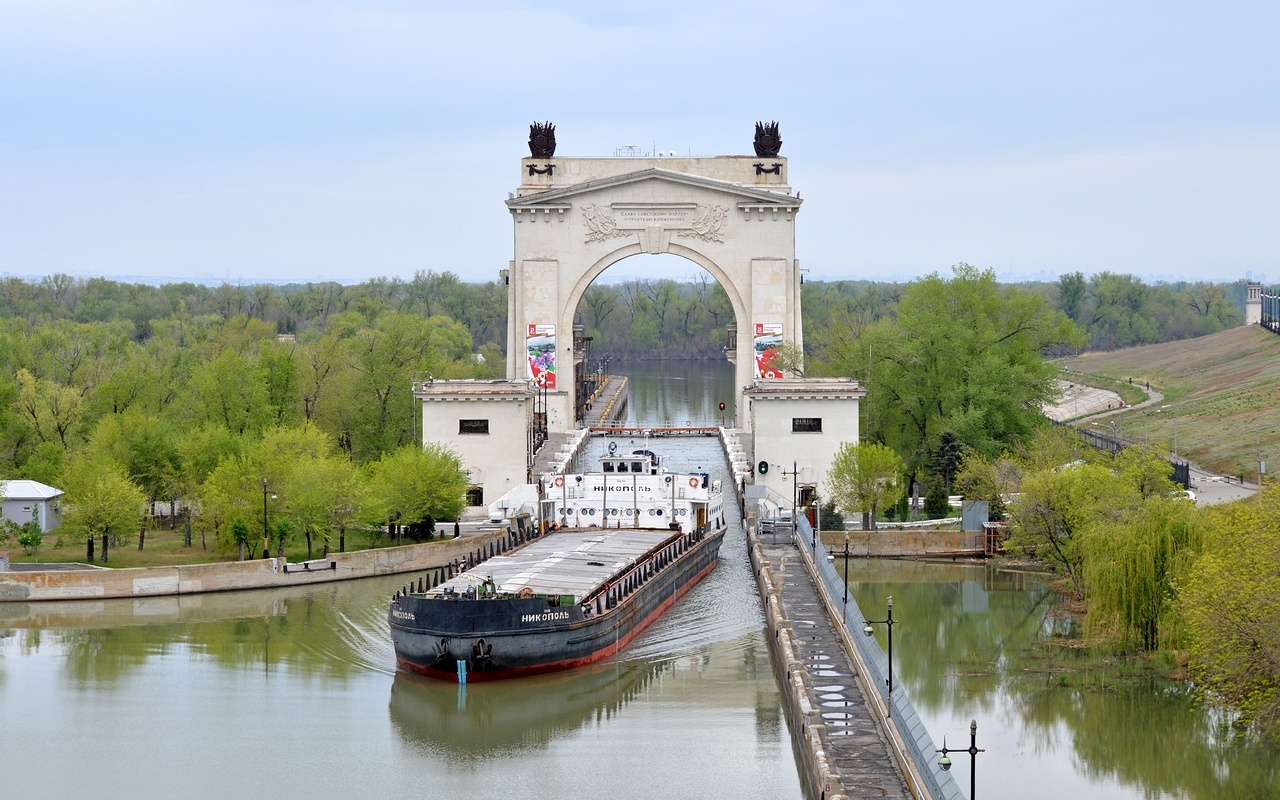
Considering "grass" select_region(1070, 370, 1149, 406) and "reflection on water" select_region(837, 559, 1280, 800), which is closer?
"reflection on water" select_region(837, 559, 1280, 800)

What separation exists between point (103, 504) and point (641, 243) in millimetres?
35170

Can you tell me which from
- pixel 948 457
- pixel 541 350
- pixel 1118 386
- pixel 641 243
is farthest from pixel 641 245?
pixel 1118 386

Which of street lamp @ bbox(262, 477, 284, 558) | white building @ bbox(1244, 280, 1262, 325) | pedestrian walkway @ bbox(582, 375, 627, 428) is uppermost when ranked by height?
white building @ bbox(1244, 280, 1262, 325)

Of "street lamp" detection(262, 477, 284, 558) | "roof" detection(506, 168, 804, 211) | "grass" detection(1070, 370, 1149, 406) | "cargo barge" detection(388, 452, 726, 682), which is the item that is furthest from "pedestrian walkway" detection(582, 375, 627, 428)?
"street lamp" detection(262, 477, 284, 558)

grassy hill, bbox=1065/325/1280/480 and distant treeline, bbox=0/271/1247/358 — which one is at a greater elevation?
distant treeline, bbox=0/271/1247/358

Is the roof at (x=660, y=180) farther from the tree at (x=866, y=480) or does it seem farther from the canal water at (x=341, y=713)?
the canal water at (x=341, y=713)

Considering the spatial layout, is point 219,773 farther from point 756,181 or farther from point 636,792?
Answer: point 756,181

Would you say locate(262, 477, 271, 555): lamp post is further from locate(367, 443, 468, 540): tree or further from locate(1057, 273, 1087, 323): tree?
locate(1057, 273, 1087, 323): tree

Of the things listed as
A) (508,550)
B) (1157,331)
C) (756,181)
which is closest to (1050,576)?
(508,550)

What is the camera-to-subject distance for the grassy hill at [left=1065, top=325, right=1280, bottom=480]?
239 feet

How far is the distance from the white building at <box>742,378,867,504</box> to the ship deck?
10347 millimetres

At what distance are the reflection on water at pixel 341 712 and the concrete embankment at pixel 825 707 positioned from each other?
2.78 feet

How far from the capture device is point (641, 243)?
78.4m

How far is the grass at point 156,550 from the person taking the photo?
50.8 metres
